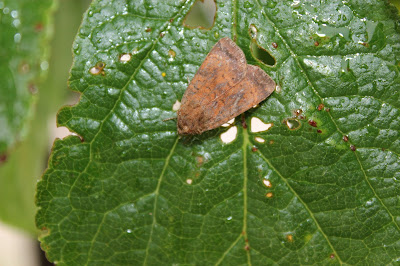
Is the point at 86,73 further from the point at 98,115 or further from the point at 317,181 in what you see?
the point at 317,181

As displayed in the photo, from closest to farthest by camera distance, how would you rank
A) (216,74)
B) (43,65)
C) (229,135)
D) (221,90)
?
(43,65), (229,135), (216,74), (221,90)

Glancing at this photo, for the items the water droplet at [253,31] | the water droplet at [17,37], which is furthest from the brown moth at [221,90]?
the water droplet at [17,37]

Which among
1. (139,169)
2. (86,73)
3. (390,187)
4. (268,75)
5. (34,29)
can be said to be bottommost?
(390,187)

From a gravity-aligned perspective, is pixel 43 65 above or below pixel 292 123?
above

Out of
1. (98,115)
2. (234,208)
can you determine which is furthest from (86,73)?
(234,208)

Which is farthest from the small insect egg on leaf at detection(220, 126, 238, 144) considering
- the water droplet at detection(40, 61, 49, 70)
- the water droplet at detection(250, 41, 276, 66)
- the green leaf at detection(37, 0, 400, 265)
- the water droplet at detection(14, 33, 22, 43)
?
the water droplet at detection(14, 33, 22, 43)

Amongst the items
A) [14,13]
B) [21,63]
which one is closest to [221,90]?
[21,63]

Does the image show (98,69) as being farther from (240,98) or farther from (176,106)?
(240,98)
